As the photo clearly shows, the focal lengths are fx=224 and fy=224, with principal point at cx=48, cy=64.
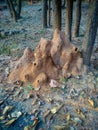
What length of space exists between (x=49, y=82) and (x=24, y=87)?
0.46m

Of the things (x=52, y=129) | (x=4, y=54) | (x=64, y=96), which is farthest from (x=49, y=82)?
(x=4, y=54)

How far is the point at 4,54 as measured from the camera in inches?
225

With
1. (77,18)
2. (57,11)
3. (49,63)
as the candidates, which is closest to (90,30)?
(49,63)

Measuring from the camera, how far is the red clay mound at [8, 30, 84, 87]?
411cm

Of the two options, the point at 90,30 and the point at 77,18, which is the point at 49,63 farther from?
the point at 77,18

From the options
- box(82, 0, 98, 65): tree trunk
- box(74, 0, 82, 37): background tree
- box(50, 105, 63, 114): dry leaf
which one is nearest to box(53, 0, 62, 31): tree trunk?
box(82, 0, 98, 65): tree trunk

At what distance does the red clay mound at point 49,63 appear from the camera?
13.5 feet

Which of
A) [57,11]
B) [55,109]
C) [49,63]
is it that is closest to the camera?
[55,109]

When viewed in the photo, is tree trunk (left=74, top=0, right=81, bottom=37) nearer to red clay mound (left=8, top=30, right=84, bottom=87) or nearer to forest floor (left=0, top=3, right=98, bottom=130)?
forest floor (left=0, top=3, right=98, bottom=130)

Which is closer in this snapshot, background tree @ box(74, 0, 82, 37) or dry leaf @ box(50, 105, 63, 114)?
dry leaf @ box(50, 105, 63, 114)

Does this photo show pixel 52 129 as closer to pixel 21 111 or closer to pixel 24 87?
pixel 21 111

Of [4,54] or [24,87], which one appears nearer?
[24,87]

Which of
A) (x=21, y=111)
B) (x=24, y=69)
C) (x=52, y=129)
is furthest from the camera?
(x=24, y=69)

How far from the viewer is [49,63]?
416cm
